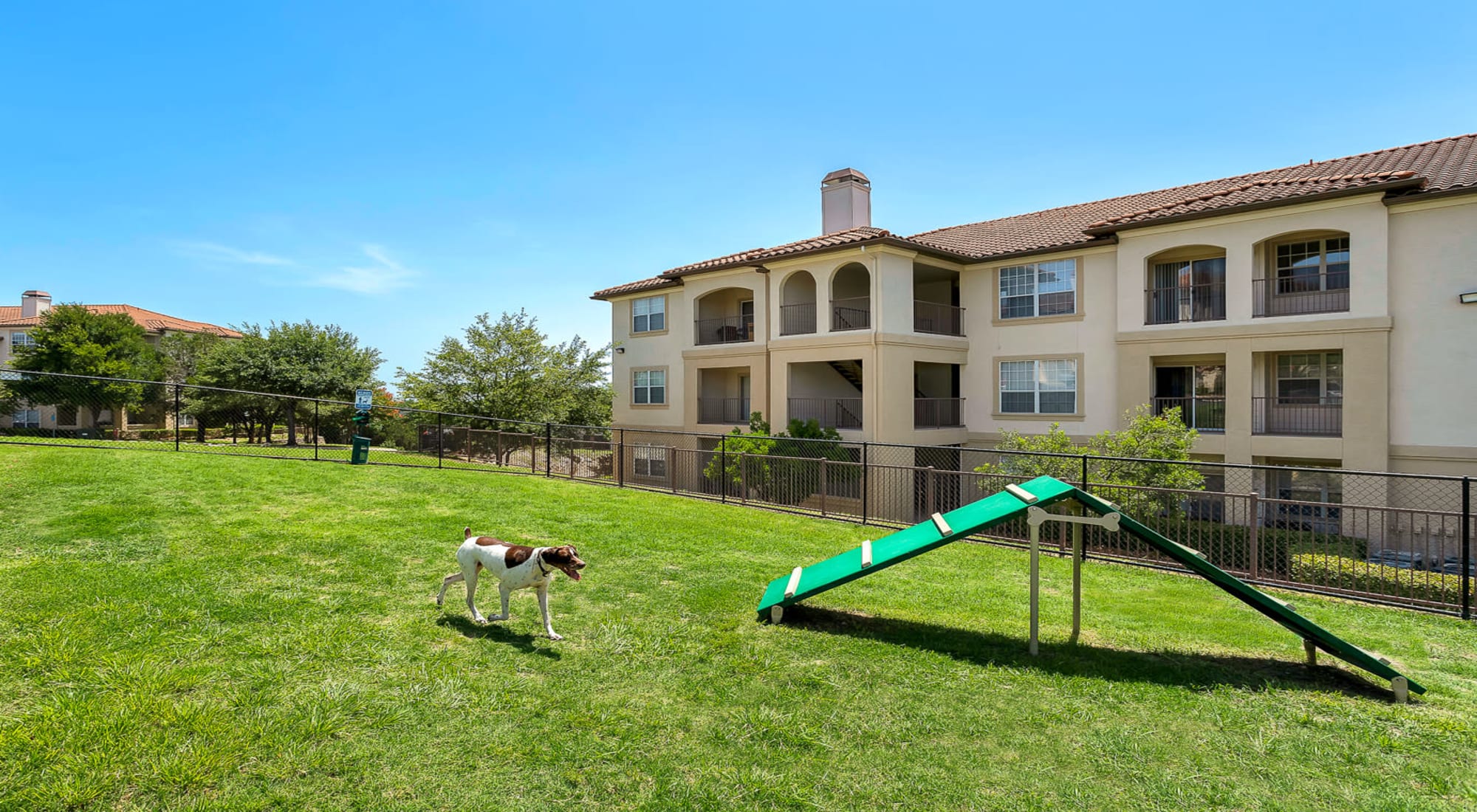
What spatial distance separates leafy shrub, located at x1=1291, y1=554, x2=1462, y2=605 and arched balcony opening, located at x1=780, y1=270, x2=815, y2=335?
15.2 m

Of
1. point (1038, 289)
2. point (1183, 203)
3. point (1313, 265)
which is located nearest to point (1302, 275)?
point (1313, 265)

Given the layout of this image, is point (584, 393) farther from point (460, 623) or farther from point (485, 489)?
point (460, 623)

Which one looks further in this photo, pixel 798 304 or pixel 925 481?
pixel 798 304

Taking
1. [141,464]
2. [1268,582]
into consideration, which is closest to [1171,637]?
[1268,582]

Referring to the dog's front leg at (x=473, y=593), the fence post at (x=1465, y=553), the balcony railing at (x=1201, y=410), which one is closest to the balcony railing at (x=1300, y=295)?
the balcony railing at (x=1201, y=410)

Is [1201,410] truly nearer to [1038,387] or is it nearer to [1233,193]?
[1038,387]

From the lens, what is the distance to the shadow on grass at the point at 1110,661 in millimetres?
5422

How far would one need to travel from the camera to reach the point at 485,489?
43.4 ft

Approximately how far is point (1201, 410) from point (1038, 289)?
5547 millimetres

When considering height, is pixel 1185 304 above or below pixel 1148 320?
above

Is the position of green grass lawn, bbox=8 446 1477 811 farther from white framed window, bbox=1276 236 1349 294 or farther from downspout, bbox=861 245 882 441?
white framed window, bbox=1276 236 1349 294

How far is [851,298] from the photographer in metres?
23.0

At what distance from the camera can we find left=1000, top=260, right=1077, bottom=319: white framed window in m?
21.3

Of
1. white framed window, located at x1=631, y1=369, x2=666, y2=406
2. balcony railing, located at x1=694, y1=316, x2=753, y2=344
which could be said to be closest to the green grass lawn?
balcony railing, located at x1=694, y1=316, x2=753, y2=344
